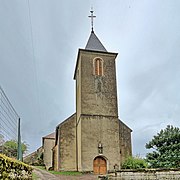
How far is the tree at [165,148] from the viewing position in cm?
2355

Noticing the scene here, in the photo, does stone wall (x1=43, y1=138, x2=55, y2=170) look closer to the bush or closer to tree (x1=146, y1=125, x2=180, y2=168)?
the bush

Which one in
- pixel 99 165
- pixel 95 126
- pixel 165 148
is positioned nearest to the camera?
pixel 165 148

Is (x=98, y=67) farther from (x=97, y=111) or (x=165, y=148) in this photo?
(x=165, y=148)

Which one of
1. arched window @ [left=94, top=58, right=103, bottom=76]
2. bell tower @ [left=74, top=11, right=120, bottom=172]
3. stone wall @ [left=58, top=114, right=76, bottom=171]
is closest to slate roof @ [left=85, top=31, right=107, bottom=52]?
bell tower @ [left=74, top=11, right=120, bottom=172]

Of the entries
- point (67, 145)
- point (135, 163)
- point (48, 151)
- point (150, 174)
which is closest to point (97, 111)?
point (67, 145)

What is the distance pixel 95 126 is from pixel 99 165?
12.5ft

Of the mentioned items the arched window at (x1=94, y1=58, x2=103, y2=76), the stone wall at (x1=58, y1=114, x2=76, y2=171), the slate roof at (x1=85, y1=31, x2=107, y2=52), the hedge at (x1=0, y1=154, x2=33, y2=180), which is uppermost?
the slate roof at (x1=85, y1=31, x2=107, y2=52)

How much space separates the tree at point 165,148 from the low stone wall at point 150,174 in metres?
9.03

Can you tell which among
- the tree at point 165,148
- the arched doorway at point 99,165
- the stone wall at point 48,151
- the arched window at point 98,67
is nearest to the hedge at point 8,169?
the tree at point 165,148

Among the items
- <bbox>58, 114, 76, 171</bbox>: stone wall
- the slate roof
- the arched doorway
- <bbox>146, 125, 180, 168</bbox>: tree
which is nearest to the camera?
<bbox>146, 125, 180, 168</bbox>: tree

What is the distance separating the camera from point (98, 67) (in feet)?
97.5

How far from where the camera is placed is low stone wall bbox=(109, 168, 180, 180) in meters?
14.3

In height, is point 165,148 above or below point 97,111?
below

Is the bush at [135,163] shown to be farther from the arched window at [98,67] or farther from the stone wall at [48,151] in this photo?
the stone wall at [48,151]
